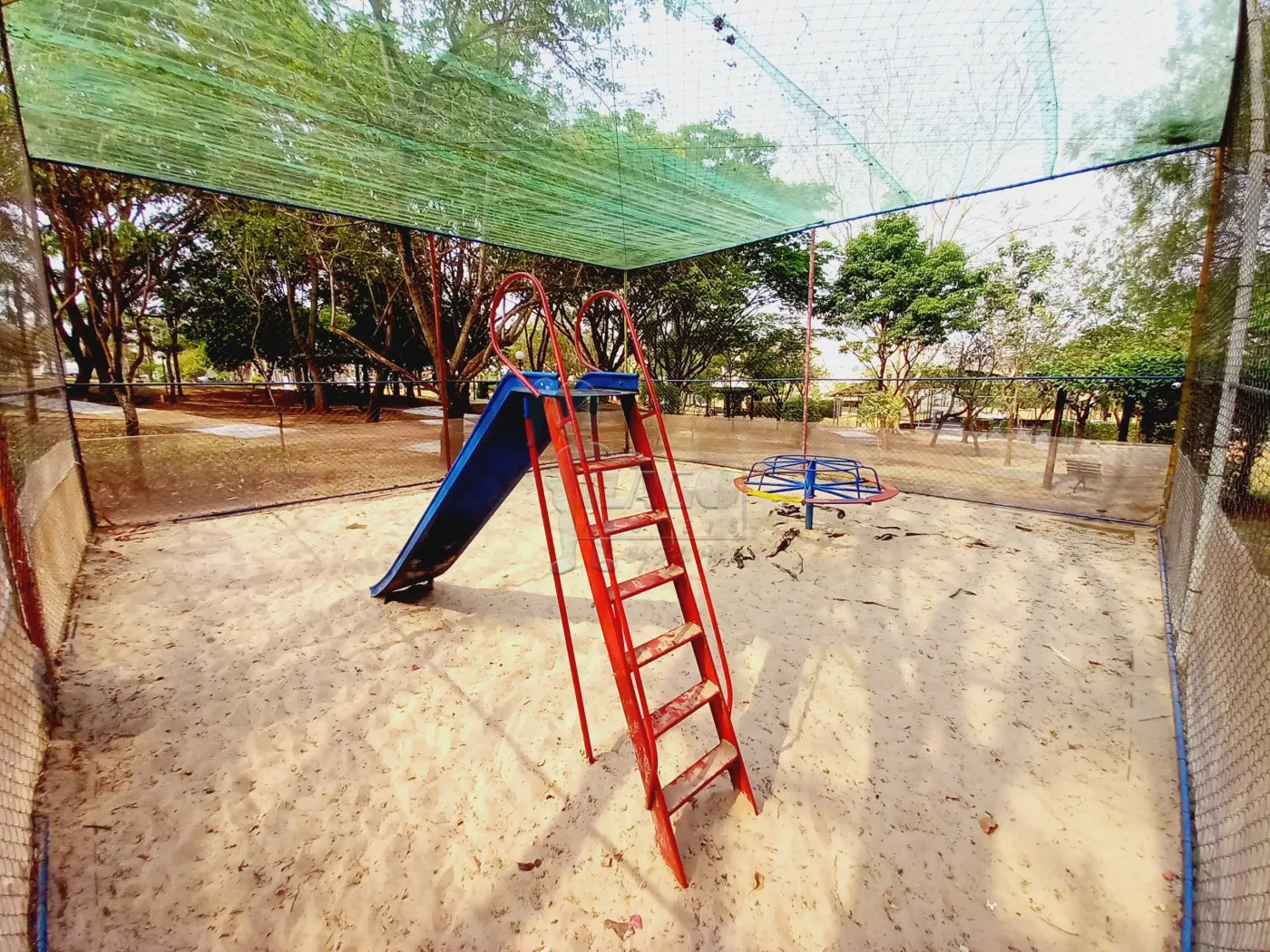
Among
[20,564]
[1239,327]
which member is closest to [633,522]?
[20,564]

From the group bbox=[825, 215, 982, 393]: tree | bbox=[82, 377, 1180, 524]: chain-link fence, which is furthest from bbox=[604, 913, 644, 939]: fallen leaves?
bbox=[825, 215, 982, 393]: tree

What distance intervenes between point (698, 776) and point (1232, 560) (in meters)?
2.74

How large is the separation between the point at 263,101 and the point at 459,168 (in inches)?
49.0

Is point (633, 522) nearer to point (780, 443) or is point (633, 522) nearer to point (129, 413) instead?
point (780, 443)

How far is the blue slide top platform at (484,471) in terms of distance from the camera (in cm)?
211

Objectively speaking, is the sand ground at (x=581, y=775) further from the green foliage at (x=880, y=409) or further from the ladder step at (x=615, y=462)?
the green foliage at (x=880, y=409)

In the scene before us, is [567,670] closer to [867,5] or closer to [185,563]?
[185,563]

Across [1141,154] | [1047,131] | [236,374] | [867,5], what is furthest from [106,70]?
[236,374]

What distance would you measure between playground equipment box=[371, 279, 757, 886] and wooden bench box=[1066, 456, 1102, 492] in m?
5.63

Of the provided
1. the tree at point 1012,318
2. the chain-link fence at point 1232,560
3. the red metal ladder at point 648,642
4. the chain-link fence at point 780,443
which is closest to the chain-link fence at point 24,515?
the chain-link fence at point 780,443

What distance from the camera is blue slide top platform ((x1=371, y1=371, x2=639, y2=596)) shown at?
2105 millimetres

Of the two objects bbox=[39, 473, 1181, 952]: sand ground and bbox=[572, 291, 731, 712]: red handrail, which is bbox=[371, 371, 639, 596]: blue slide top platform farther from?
bbox=[39, 473, 1181, 952]: sand ground

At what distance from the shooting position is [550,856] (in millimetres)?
1570

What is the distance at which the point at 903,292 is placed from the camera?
39.2 ft
